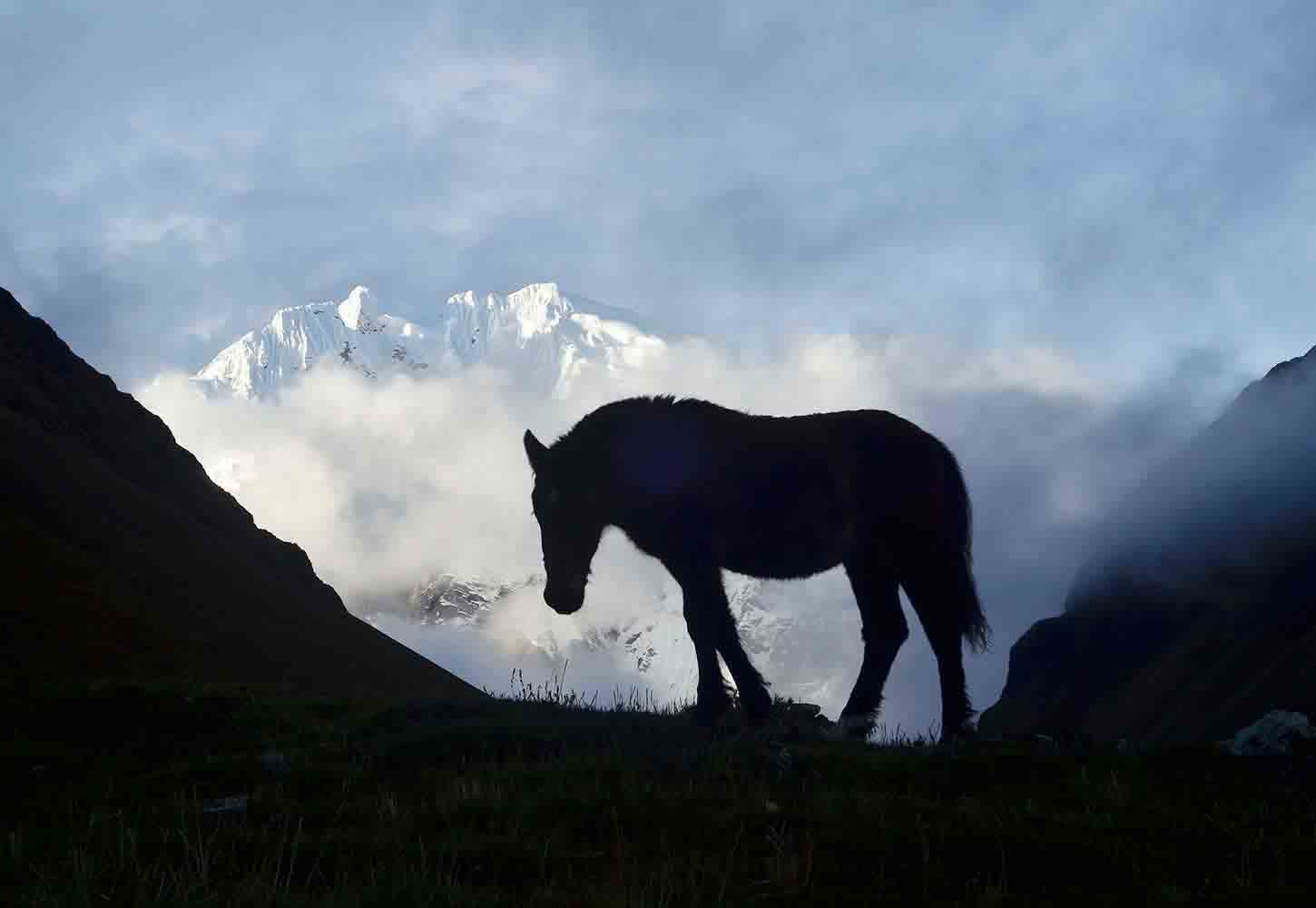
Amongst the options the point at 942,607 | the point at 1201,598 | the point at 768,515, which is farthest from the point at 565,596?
the point at 1201,598

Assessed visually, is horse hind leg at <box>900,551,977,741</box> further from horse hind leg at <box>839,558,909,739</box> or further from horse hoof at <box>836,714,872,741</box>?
horse hoof at <box>836,714,872,741</box>

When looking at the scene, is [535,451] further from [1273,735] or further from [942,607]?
[1273,735]

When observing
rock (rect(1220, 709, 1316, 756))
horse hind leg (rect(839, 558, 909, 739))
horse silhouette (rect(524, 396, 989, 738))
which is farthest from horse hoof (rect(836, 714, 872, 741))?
rock (rect(1220, 709, 1316, 756))

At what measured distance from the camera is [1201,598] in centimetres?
13975

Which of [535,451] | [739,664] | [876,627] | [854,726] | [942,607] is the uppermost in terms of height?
[535,451]

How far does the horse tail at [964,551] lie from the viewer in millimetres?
12328

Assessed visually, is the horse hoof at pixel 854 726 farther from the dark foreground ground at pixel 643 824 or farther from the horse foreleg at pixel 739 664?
the dark foreground ground at pixel 643 824

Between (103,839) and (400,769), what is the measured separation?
2574 millimetres

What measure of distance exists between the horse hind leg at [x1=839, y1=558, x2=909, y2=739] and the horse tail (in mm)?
658

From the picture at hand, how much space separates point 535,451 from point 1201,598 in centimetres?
14477

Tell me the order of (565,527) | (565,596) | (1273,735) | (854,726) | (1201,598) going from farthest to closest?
(1201,598) → (565,527) → (565,596) → (854,726) → (1273,735)

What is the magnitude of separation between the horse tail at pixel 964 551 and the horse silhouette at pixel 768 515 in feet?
0.07

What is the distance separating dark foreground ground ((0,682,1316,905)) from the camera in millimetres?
5008

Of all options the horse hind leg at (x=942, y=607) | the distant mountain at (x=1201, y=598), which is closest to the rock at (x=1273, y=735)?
the horse hind leg at (x=942, y=607)
